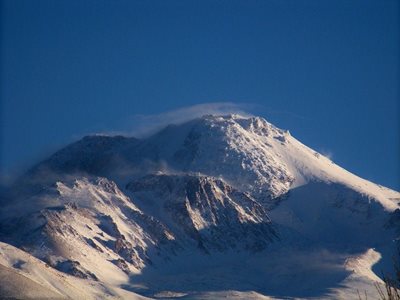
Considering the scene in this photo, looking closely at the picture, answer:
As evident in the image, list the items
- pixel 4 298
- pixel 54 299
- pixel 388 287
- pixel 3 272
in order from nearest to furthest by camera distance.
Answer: pixel 388 287 < pixel 4 298 < pixel 54 299 < pixel 3 272

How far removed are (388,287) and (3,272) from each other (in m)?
103

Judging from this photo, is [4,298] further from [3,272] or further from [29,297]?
[3,272]

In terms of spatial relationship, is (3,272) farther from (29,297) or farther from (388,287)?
(388,287)

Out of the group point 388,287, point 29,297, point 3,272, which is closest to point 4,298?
point 29,297

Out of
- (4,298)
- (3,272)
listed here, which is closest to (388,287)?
(4,298)

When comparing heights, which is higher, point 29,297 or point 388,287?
point 29,297

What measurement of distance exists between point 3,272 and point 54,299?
1445 cm

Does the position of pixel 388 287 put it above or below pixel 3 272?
below

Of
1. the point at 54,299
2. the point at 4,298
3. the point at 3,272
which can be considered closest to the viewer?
the point at 4,298

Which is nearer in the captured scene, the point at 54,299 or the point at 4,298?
the point at 4,298

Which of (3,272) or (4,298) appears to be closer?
(4,298)

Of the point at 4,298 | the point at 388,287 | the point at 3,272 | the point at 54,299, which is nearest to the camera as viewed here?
the point at 388,287

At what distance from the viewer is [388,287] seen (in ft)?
220

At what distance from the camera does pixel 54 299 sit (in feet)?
490
